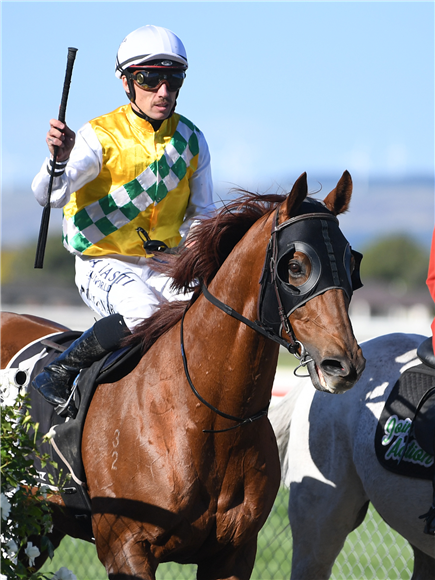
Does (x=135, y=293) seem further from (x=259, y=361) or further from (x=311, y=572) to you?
(x=311, y=572)

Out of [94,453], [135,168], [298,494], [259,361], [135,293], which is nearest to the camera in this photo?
[259,361]

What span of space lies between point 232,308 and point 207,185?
48.5 inches

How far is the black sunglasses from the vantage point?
3.94m

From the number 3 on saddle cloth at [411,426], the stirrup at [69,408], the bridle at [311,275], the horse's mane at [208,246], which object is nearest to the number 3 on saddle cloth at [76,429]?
the stirrup at [69,408]

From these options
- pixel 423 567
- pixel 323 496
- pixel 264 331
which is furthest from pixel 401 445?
pixel 264 331

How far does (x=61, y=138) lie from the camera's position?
3.67 m

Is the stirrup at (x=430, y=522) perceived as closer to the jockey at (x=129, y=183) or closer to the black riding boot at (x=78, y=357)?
the jockey at (x=129, y=183)

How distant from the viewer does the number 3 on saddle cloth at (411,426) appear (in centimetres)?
414

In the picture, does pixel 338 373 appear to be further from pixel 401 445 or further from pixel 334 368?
pixel 401 445

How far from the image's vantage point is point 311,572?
4.54 metres

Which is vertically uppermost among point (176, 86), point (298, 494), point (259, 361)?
point (176, 86)

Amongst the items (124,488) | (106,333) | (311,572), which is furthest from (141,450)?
(311,572)

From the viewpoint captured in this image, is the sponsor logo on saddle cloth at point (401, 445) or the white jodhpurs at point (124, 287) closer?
the white jodhpurs at point (124, 287)

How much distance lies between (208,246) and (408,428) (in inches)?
63.3
